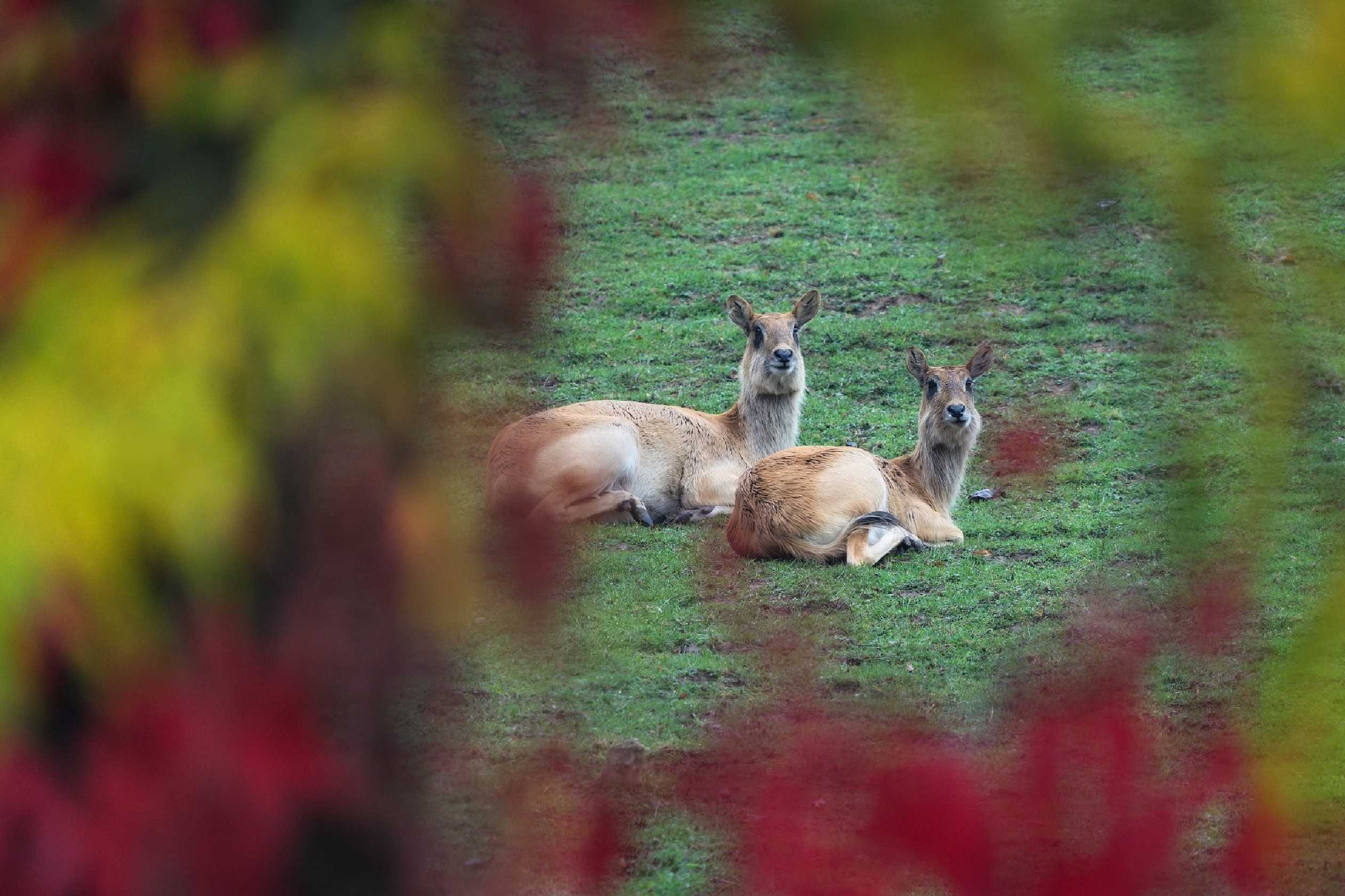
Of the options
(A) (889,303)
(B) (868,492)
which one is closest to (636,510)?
(B) (868,492)

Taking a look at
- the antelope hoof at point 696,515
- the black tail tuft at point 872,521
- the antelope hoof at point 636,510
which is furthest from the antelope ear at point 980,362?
the antelope hoof at point 636,510

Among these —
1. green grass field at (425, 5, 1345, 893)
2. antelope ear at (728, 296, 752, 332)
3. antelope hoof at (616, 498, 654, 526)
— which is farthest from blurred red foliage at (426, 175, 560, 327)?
antelope ear at (728, 296, 752, 332)

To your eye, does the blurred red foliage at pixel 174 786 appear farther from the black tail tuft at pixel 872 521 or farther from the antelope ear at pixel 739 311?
the antelope ear at pixel 739 311

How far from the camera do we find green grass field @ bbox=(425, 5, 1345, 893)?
1.58m

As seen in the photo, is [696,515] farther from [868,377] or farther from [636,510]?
[868,377]

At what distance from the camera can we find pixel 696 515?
383 inches

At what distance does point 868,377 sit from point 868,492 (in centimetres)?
303

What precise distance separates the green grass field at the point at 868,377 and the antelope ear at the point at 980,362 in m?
0.74

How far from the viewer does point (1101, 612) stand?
7316 millimetres

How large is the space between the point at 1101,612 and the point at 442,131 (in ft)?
21.0

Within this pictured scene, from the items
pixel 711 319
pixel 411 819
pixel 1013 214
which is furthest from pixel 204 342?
pixel 711 319

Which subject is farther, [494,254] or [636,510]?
[636,510]

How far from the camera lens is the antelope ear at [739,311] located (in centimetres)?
1049

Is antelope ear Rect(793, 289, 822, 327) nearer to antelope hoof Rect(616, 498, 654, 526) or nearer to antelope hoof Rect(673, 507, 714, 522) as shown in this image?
antelope hoof Rect(673, 507, 714, 522)
